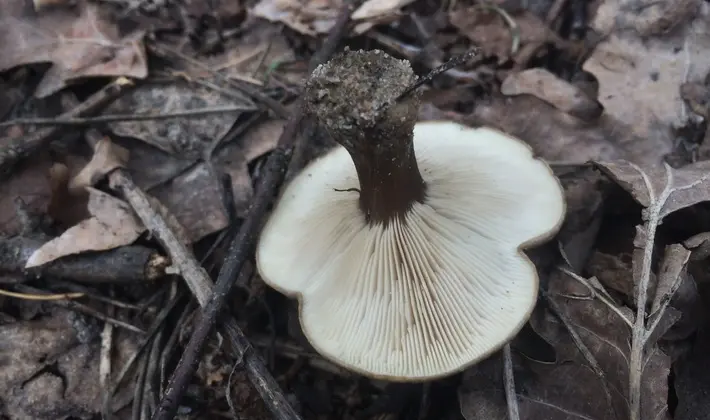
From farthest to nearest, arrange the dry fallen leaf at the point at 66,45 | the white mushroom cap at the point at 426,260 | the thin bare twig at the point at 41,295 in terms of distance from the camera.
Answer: the dry fallen leaf at the point at 66,45 < the thin bare twig at the point at 41,295 < the white mushroom cap at the point at 426,260

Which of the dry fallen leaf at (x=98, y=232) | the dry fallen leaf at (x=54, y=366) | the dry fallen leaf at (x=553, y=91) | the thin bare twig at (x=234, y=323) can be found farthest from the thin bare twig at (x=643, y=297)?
the dry fallen leaf at (x=98, y=232)

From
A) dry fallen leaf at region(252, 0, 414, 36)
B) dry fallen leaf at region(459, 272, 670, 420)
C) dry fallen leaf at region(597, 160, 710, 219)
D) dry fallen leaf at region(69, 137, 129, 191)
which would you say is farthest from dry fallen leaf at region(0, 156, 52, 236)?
dry fallen leaf at region(597, 160, 710, 219)

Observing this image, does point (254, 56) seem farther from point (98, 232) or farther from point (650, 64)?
point (650, 64)

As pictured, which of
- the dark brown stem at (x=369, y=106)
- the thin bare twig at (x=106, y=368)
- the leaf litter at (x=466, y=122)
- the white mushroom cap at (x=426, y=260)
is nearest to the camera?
the dark brown stem at (x=369, y=106)

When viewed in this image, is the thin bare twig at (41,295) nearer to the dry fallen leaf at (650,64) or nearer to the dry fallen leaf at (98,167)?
the dry fallen leaf at (98,167)

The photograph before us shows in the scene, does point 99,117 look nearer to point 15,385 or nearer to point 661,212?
point 15,385

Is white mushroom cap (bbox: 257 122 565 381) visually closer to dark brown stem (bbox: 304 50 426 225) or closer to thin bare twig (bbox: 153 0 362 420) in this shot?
thin bare twig (bbox: 153 0 362 420)
